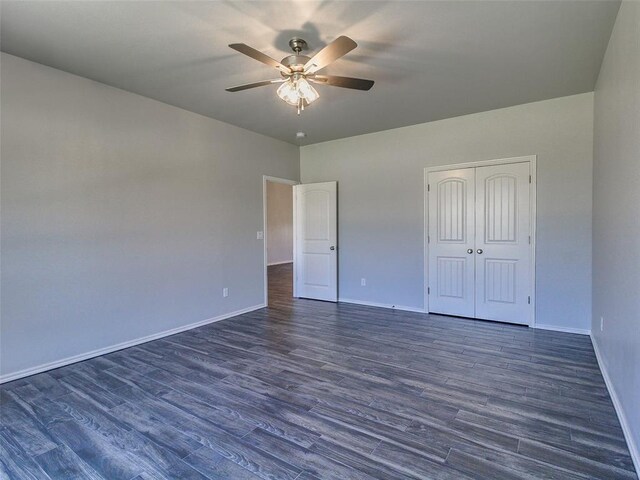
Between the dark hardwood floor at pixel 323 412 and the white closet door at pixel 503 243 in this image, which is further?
the white closet door at pixel 503 243

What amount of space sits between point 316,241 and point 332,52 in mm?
Result: 3873

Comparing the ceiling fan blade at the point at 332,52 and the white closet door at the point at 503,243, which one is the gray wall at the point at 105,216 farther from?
the white closet door at the point at 503,243

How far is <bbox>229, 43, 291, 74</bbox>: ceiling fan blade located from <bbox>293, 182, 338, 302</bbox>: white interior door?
10.5 feet

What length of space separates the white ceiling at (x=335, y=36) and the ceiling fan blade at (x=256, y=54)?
292mm

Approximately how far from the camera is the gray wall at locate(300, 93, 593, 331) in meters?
3.83

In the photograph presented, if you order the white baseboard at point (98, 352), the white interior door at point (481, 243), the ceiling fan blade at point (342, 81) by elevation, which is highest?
A: the ceiling fan blade at point (342, 81)

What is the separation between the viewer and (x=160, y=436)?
81.7 inches

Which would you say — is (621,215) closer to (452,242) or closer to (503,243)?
(503,243)

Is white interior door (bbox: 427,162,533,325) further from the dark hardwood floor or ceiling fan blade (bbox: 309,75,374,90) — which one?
ceiling fan blade (bbox: 309,75,374,90)

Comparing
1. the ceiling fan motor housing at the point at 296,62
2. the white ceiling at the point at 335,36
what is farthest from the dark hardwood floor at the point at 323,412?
the white ceiling at the point at 335,36

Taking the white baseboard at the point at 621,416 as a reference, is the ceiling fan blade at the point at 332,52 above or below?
above

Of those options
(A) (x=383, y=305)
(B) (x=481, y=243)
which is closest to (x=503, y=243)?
(B) (x=481, y=243)

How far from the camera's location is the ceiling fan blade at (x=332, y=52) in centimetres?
205

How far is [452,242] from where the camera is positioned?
4.63 metres
